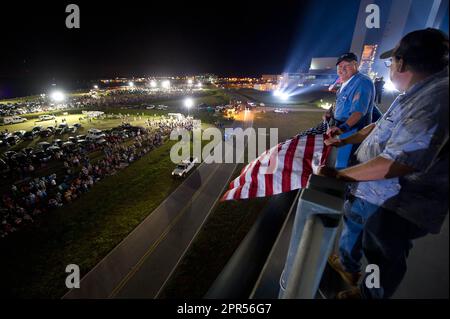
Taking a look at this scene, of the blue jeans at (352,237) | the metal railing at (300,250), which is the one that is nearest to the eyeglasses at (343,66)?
the blue jeans at (352,237)

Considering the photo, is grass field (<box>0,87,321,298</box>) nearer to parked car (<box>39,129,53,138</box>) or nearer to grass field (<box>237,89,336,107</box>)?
parked car (<box>39,129,53,138</box>)

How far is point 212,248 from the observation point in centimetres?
1445

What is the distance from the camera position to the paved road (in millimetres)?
12117

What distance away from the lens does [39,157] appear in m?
28.9

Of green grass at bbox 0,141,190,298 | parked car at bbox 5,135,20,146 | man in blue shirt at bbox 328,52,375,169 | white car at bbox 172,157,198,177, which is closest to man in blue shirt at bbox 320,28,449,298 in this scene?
man in blue shirt at bbox 328,52,375,169

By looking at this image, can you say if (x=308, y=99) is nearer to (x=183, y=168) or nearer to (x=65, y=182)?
(x=183, y=168)

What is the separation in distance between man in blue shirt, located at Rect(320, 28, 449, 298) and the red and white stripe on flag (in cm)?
81

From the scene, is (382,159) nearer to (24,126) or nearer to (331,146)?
(331,146)

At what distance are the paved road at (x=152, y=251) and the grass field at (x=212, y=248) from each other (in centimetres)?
68

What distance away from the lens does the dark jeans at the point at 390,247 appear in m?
2.34

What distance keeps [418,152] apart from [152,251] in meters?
15.5

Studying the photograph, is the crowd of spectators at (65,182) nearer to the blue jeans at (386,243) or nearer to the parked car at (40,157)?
the parked car at (40,157)
